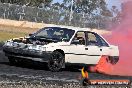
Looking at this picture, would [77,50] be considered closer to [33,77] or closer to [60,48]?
[60,48]

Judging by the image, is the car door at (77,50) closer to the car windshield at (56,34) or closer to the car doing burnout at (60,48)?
the car doing burnout at (60,48)

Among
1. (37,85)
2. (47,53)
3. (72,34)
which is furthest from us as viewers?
(72,34)

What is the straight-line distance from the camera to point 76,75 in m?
15.2

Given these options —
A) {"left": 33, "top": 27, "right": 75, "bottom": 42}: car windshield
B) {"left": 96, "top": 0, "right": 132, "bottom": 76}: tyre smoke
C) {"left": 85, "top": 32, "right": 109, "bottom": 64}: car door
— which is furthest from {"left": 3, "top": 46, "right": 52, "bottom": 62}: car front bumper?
{"left": 96, "top": 0, "right": 132, "bottom": 76}: tyre smoke

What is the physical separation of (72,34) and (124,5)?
5904 mm

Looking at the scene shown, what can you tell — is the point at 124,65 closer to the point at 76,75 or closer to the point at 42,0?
the point at 76,75

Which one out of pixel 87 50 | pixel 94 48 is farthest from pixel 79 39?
pixel 94 48

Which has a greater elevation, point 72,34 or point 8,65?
point 72,34

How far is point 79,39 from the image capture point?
16203mm

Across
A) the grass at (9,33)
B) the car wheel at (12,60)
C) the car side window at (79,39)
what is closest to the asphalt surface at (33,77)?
the car wheel at (12,60)

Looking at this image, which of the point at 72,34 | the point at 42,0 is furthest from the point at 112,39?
the point at 42,0

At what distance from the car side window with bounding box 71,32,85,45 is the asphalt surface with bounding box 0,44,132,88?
1094 millimetres

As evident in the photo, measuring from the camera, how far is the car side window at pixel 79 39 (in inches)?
626

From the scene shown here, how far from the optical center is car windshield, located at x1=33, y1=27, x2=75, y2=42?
51.4 ft
